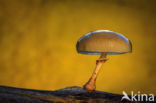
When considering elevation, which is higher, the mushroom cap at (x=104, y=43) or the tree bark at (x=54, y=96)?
the mushroom cap at (x=104, y=43)

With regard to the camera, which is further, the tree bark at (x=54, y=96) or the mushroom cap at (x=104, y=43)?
the mushroom cap at (x=104, y=43)

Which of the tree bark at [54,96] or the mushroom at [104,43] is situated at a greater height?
the mushroom at [104,43]

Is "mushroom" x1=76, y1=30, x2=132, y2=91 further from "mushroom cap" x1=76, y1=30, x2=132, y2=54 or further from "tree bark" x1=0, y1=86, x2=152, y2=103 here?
"tree bark" x1=0, y1=86, x2=152, y2=103

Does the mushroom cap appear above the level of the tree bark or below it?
above

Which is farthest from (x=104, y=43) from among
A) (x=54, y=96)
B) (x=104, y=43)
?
(x=54, y=96)

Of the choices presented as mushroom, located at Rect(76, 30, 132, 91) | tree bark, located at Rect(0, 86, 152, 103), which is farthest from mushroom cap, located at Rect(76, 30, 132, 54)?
tree bark, located at Rect(0, 86, 152, 103)

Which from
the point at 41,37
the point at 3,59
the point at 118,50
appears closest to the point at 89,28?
the point at 41,37

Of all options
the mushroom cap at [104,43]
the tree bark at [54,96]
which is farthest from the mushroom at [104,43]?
the tree bark at [54,96]

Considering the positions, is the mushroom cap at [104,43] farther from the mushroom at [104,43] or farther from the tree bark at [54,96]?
the tree bark at [54,96]

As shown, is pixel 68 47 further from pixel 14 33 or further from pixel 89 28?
pixel 14 33
